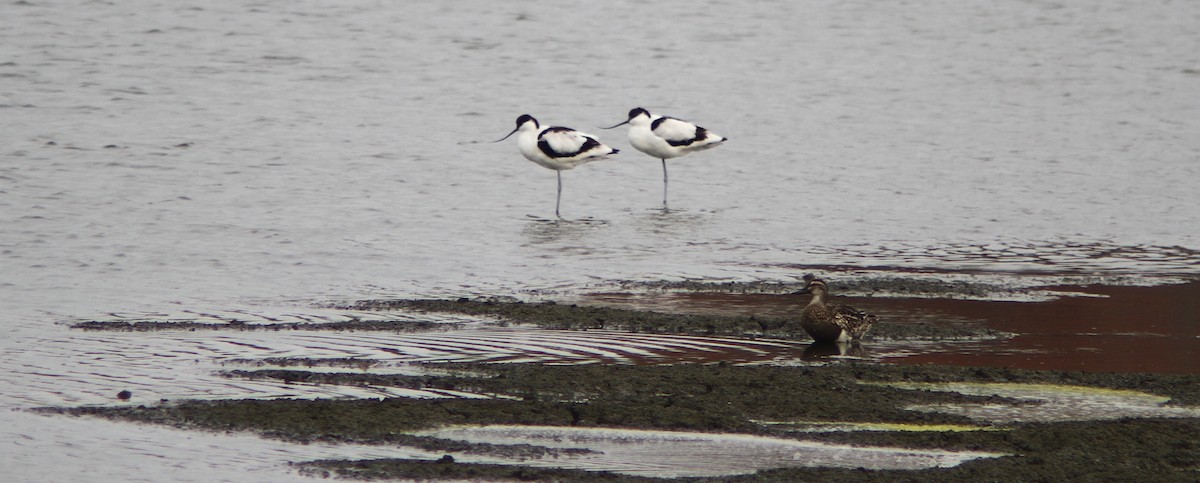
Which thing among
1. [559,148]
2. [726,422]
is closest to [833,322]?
[726,422]

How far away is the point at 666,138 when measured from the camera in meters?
20.5

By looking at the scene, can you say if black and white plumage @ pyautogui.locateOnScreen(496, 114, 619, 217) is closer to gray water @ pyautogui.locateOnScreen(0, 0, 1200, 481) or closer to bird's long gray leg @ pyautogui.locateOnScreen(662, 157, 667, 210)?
gray water @ pyautogui.locateOnScreen(0, 0, 1200, 481)

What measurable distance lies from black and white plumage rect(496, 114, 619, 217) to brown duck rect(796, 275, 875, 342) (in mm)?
8752

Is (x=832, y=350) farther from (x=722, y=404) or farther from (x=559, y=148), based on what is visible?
(x=559, y=148)

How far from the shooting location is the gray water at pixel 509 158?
1317cm

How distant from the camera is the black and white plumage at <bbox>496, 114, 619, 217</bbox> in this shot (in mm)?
19469

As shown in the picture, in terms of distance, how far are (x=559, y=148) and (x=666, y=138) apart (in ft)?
5.40

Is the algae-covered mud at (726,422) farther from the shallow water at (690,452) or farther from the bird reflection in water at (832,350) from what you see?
the bird reflection in water at (832,350)

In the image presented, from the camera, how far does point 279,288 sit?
1295 centimetres

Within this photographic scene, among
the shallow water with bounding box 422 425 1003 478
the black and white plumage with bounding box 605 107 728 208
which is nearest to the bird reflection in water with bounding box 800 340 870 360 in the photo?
the shallow water with bounding box 422 425 1003 478

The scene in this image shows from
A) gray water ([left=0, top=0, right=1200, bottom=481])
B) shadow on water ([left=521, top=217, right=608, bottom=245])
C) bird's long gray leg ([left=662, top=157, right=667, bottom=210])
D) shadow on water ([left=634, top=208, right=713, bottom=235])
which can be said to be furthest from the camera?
bird's long gray leg ([left=662, top=157, right=667, bottom=210])

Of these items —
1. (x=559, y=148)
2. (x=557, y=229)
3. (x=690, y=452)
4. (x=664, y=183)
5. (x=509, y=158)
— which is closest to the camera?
(x=690, y=452)

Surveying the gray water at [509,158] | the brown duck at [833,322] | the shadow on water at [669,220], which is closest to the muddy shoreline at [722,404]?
the brown duck at [833,322]

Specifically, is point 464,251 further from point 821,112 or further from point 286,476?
point 821,112
